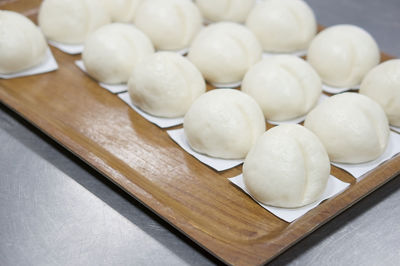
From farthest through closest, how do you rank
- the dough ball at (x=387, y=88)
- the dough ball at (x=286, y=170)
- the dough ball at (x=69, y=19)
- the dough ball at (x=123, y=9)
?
the dough ball at (x=123, y=9) < the dough ball at (x=69, y=19) < the dough ball at (x=387, y=88) < the dough ball at (x=286, y=170)

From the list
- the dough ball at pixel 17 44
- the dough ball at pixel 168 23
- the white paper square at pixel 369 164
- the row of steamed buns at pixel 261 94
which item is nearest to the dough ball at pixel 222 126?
the row of steamed buns at pixel 261 94

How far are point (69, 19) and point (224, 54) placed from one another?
725mm

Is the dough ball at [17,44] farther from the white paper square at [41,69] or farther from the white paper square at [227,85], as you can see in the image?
the white paper square at [227,85]

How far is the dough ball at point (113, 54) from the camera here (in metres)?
2.11

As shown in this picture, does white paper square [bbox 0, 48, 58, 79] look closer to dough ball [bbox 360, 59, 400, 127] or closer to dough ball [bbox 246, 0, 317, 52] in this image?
dough ball [bbox 246, 0, 317, 52]

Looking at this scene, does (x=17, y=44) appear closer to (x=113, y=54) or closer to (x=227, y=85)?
(x=113, y=54)

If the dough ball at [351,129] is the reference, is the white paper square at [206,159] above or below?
below

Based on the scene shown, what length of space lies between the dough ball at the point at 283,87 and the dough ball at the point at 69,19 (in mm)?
823

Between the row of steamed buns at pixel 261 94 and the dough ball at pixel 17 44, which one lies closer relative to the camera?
the row of steamed buns at pixel 261 94

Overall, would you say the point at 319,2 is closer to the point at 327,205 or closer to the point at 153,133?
the point at 153,133

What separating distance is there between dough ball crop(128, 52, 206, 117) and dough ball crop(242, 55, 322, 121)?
232mm

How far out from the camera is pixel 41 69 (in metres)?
2.19

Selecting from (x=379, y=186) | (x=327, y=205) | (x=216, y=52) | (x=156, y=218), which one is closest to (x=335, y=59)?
(x=216, y=52)

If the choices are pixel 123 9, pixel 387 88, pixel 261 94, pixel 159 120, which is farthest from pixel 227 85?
pixel 123 9
